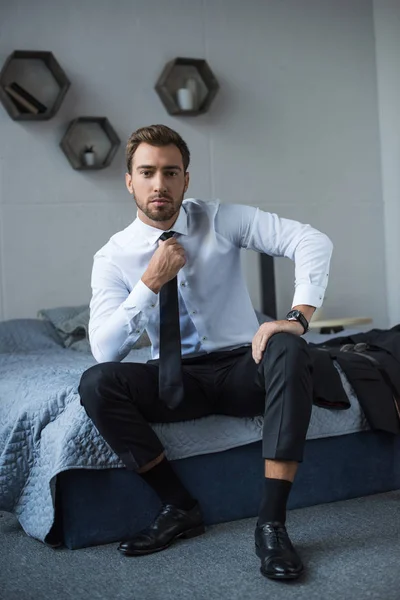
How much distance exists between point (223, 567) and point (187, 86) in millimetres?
3257

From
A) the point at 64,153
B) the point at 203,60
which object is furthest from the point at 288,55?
the point at 64,153

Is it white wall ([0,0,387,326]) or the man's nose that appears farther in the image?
white wall ([0,0,387,326])

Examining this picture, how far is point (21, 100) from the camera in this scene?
164 inches

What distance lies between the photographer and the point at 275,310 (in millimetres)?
4656

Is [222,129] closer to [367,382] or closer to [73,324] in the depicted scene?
[73,324]

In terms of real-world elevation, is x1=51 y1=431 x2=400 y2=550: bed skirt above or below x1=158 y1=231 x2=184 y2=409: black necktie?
below

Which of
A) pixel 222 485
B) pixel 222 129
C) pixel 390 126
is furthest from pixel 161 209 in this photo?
pixel 390 126

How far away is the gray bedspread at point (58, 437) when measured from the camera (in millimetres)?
2074

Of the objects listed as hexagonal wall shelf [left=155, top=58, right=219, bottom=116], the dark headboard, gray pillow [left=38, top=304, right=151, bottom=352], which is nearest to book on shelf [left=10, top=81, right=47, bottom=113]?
hexagonal wall shelf [left=155, top=58, right=219, bottom=116]

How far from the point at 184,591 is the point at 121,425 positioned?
1.50ft

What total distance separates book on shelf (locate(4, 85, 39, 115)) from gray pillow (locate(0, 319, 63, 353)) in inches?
43.7

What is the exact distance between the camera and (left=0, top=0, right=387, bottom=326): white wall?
4293 millimetres

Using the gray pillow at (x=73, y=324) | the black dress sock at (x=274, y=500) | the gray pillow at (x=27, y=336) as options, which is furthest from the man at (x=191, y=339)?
the gray pillow at (x=27, y=336)

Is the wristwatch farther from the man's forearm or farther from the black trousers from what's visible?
the black trousers
